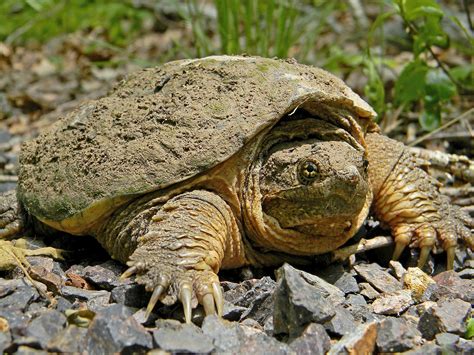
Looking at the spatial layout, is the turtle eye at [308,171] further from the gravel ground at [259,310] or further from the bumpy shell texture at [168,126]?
the gravel ground at [259,310]

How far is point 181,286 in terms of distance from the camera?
2.39 meters

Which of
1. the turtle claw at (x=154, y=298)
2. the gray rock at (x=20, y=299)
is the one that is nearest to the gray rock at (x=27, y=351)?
the gray rock at (x=20, y=299)

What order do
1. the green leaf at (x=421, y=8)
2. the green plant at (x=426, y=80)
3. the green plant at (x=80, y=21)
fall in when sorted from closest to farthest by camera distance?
the green leaf at (x=421, y=8), the green plant at (x=426, y=80), the green plant at (x=80, y=21)

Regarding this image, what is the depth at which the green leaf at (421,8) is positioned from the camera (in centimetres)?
383

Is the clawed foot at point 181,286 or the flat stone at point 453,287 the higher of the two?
the clawed foot at point 181,286

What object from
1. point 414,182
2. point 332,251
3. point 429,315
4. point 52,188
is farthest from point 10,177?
point 429,315

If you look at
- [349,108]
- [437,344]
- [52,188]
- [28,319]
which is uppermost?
[349,108]

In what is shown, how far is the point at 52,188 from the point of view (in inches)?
118

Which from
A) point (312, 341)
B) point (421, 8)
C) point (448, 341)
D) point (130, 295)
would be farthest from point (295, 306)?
point (421, 8)

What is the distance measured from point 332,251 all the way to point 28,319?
1.48 meters

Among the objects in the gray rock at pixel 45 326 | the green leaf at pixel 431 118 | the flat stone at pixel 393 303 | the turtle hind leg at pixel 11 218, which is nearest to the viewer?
the gray rock at pixel 45 326

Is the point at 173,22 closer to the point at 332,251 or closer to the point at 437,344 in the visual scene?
the point at 332,251

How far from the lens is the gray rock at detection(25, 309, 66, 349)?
2033 mm

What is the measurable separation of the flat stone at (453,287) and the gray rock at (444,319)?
259 mm
